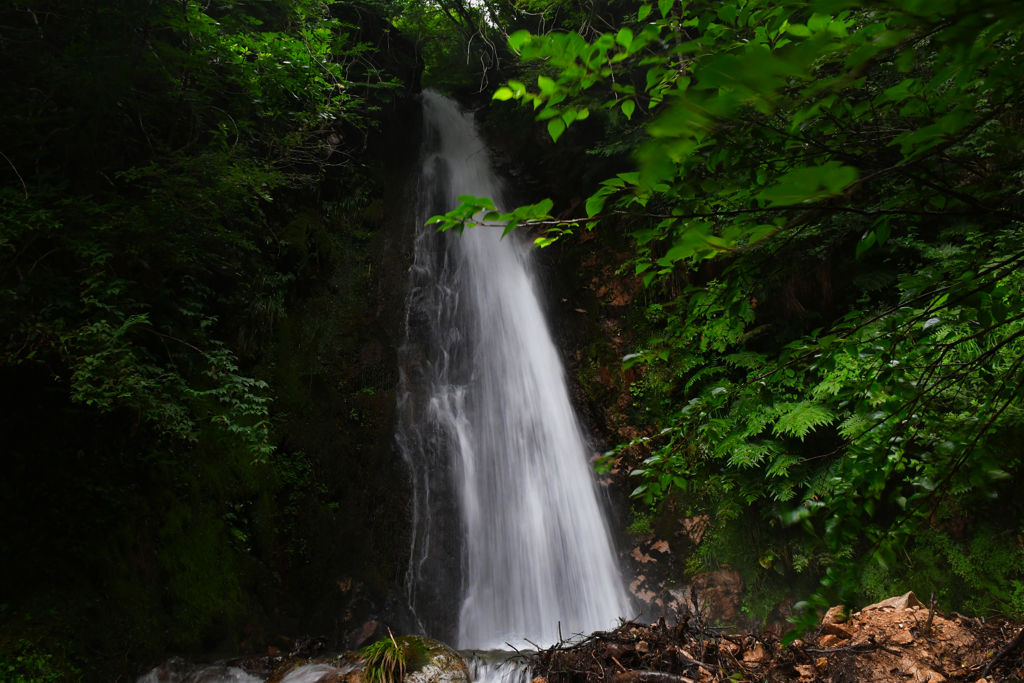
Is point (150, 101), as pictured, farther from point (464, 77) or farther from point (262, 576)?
point (464, 77)

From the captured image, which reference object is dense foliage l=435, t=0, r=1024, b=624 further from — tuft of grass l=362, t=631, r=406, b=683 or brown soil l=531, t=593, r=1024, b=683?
tuft of grass l=362, t=631, r=406, b=683

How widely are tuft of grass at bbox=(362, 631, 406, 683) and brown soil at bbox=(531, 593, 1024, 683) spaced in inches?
39.2

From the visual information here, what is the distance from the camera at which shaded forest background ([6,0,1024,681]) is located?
119cm

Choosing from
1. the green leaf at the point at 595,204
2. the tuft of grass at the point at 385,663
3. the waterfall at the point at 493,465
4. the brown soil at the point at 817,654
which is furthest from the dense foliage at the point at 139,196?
the green leaf at the point at 595,204

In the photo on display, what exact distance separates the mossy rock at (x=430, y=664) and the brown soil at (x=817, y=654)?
639mm

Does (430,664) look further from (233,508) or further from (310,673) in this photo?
(233,508)

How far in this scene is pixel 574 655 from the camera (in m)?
3.35

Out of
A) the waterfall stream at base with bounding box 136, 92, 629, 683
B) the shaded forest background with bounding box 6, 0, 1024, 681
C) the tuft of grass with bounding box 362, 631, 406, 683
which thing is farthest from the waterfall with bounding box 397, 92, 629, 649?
the tuft of grass with bounding box 362, 631, 406, 683

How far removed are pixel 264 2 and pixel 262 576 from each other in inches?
325

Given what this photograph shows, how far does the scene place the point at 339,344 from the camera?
24.4 ft

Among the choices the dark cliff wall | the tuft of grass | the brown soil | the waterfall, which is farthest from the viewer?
the waterfall

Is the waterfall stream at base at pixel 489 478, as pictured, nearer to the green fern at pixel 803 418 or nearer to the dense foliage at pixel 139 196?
the dense foliage at pixel 139 196

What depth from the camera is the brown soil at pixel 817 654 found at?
276 cm

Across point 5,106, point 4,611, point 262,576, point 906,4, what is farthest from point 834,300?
point 5,106
